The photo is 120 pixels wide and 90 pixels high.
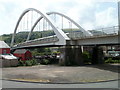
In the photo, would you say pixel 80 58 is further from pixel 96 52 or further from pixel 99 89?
pixel 99 89

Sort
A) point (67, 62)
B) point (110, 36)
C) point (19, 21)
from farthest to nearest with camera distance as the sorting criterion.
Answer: point (19, 21) → point (67, 62) → point (110, 36)

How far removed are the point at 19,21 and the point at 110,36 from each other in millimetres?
53574

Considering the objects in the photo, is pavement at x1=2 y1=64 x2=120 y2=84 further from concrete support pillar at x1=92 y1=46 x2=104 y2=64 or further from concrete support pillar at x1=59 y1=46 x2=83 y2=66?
concrete support pillar at x1=92 y1=46 x2=104 y2=64

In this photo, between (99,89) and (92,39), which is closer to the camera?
(99,89)

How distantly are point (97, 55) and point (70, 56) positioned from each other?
365 inches

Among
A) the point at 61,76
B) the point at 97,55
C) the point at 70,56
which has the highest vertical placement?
the point at 70,56

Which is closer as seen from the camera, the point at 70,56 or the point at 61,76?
the point at 61,76

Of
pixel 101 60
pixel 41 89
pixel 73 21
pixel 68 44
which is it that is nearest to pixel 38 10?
pixel 73 21

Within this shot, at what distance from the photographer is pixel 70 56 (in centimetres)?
4059

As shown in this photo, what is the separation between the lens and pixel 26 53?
2029 inches

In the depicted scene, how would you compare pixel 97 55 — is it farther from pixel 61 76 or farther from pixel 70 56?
pixel 61 76

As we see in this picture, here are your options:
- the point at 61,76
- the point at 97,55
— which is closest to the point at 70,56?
the point at 97,55

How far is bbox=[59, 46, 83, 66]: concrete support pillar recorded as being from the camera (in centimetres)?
3991

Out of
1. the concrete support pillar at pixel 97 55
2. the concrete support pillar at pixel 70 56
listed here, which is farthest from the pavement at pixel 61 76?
the concrete support pillar at pixel 97 55
